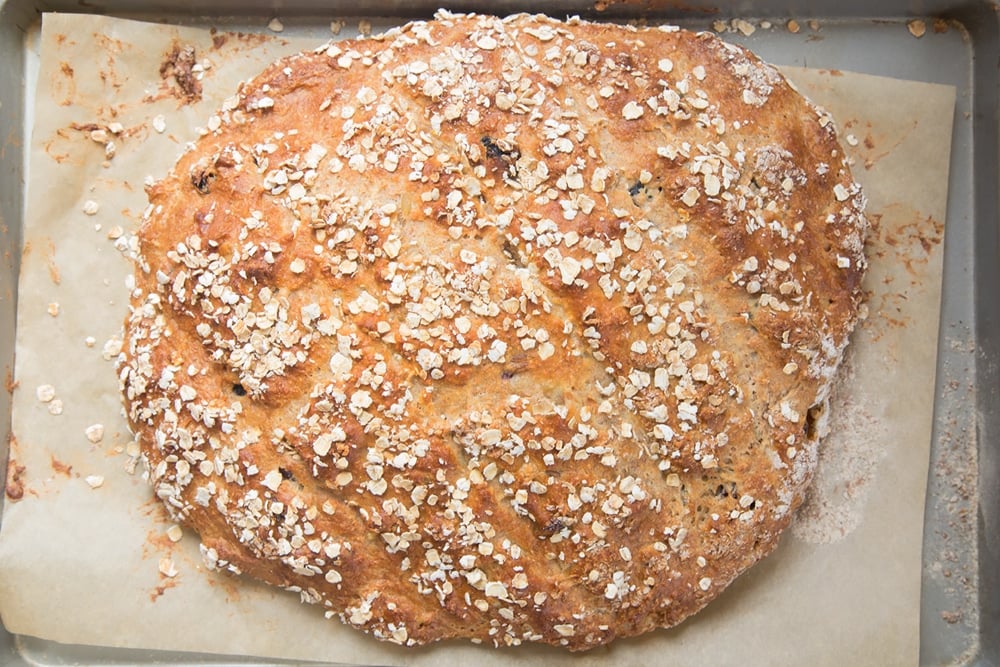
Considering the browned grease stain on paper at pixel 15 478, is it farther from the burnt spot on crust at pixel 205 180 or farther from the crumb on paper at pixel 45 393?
the burnt spot on crust at pixel 205 180

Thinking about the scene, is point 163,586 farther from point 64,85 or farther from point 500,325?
point 64,85

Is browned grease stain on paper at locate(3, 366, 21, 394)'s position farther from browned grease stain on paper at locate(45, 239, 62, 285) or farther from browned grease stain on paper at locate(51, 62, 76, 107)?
browned grease stain on paper at locate(51, 62, 76, 107)

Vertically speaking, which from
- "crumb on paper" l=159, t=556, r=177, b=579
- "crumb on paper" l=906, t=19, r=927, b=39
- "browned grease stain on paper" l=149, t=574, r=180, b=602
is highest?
"crumb on paper" l=906, t=19, r=927, b=39

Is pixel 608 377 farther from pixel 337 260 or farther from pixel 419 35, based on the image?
pixel 419 35

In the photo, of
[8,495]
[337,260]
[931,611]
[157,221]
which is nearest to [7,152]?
[157,221]

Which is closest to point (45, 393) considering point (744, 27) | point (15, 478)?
point (15, 478)

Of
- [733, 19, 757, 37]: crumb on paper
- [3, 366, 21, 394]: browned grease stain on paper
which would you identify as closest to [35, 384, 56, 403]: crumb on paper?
→ [3, 366, 21, 394]: browned grease stain on paper
